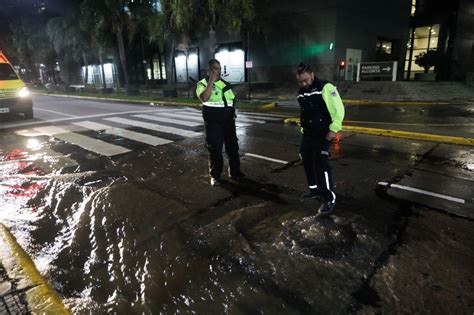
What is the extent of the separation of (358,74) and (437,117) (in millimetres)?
11895

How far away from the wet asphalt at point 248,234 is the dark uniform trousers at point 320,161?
26cm

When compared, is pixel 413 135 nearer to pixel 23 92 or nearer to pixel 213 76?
pixel 213 76

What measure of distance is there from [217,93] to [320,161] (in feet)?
6.25

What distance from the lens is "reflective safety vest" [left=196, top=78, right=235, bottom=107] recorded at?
15.7 feet

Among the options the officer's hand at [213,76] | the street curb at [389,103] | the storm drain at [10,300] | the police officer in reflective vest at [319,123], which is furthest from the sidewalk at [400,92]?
the storm drain at [10,300]

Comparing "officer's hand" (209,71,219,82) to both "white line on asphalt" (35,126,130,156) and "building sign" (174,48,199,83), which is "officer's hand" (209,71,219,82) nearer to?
"white line on asphalt" (35,126,130,156)

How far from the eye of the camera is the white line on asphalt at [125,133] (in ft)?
27.2

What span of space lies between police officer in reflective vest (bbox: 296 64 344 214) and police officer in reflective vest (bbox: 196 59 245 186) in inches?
51.6

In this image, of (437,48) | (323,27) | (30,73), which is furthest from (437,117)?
(30,73)

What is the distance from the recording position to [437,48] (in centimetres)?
A: 2880

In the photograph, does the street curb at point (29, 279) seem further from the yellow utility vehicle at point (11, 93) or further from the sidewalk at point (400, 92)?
the sidewalk at point (400, 92)

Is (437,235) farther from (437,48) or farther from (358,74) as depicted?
(437,48)

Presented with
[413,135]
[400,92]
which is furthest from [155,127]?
[400,92]


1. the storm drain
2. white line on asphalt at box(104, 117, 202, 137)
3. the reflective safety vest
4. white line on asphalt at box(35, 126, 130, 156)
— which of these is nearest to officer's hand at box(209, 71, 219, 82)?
the reflective safety vest
